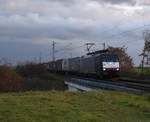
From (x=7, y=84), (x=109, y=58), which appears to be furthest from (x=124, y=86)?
(x=109, y=58)

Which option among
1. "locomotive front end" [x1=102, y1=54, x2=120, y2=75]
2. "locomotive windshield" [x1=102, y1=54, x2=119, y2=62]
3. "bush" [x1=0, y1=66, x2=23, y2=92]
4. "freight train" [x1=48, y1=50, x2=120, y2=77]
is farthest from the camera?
"locomotive windshield" [x1=102, y1=54, x2=119, y2=62]

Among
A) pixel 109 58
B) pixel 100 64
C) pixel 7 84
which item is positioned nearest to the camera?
pixel 7 84

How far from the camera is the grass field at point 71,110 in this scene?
12.9 metres

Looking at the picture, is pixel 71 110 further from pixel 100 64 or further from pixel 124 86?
pixel 100 64

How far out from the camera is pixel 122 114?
47.4ft

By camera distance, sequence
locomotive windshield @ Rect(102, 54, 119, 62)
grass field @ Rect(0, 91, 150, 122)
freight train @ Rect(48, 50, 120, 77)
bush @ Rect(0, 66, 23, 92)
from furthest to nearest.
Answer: locomotive windshield @ Rect(102, 54, 119, 62) → freight train @ Rect(48, 50, 120, 77) → bush @ Rect(0, 66, 23, 92) → grass field @ Rect(0, 91, 150, 122)

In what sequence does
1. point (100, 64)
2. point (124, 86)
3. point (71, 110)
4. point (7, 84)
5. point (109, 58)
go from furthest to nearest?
point (109, 58) → point (100, 64) → point (7, 84) → point (124, 86) → point (71, 110)

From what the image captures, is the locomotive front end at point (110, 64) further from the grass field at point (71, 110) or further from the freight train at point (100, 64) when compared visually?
the grass field at point (71, 110)

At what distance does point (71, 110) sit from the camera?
1441 cm

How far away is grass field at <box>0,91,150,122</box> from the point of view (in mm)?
12930

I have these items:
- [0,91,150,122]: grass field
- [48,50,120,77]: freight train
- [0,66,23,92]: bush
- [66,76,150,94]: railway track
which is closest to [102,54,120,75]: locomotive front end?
[48,50,120,77]: freight train

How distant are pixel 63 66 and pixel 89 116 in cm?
7911

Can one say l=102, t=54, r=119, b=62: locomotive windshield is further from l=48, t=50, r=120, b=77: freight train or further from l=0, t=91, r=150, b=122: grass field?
l=0, t=91, r=150, b=122: grass field

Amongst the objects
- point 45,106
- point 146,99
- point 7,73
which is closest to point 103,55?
point 7,73
